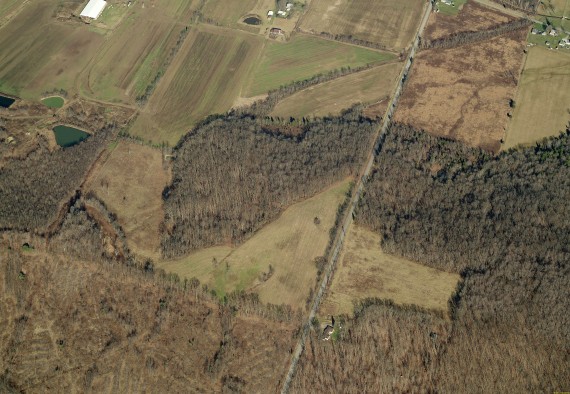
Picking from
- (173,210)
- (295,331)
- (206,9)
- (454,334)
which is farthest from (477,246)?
(206,9)

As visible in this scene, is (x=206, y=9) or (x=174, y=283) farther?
(x=206, y=9)

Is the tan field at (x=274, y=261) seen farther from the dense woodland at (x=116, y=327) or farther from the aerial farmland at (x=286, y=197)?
the dense woodland at (x=116, y=327)

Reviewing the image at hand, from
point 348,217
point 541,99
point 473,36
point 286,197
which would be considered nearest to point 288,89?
point 286,197

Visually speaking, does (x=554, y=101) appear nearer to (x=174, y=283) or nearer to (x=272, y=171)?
(x=272, y=171)

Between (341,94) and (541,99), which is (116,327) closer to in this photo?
(341,94)

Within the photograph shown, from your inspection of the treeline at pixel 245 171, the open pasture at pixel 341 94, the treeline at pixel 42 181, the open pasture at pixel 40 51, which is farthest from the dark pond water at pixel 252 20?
the treeline at pixel 42 181
